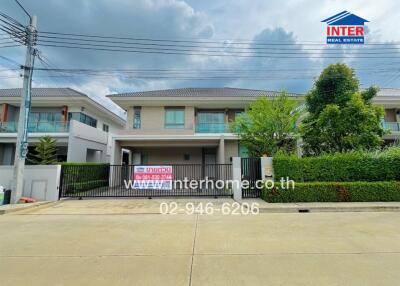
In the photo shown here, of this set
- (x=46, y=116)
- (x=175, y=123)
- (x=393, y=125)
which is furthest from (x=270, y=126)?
(x=46, y=116)

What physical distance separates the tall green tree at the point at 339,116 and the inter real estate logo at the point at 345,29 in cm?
181

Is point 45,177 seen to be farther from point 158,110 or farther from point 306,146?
point 306,146

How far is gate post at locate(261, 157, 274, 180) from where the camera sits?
10550 millimetres

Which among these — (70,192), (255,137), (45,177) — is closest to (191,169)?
(255,137)

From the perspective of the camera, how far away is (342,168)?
34.3 feet

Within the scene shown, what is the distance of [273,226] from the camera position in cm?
615

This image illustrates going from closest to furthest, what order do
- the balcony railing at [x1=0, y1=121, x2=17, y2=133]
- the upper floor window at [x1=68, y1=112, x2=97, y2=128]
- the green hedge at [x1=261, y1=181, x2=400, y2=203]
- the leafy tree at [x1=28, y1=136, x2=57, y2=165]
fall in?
the green hedge at [x1=261, y1=181, x2=400, y2=203], the leafy tree at [x1=28, y1=136, x2=57, y2=165], the balcony railing at [x1=0, y1=121, x2=17, y2=133], the upper floor window at [x1=68, y1=112, x2=97, y2=128]

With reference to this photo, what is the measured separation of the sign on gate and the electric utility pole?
500cm

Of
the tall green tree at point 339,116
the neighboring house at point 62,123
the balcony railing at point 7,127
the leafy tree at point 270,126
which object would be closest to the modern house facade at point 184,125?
the neighboring house at point 62,123

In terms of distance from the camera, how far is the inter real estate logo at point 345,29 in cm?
1100

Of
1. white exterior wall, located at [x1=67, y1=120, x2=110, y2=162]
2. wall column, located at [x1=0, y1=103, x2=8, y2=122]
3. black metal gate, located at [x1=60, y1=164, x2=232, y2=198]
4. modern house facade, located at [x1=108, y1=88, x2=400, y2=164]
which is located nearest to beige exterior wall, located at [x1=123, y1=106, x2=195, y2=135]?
modern house facade, located at [x1=108, y1=88, x2=400, y2=164]

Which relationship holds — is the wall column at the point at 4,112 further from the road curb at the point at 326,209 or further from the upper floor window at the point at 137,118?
the road curb at the point at 326,209

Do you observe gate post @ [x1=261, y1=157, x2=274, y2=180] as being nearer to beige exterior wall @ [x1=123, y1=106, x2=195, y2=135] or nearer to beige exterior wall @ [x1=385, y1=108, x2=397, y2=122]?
beige exterior wall @ [x1=123, y1=106, x2=195, y2=135]

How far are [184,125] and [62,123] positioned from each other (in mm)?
9373
